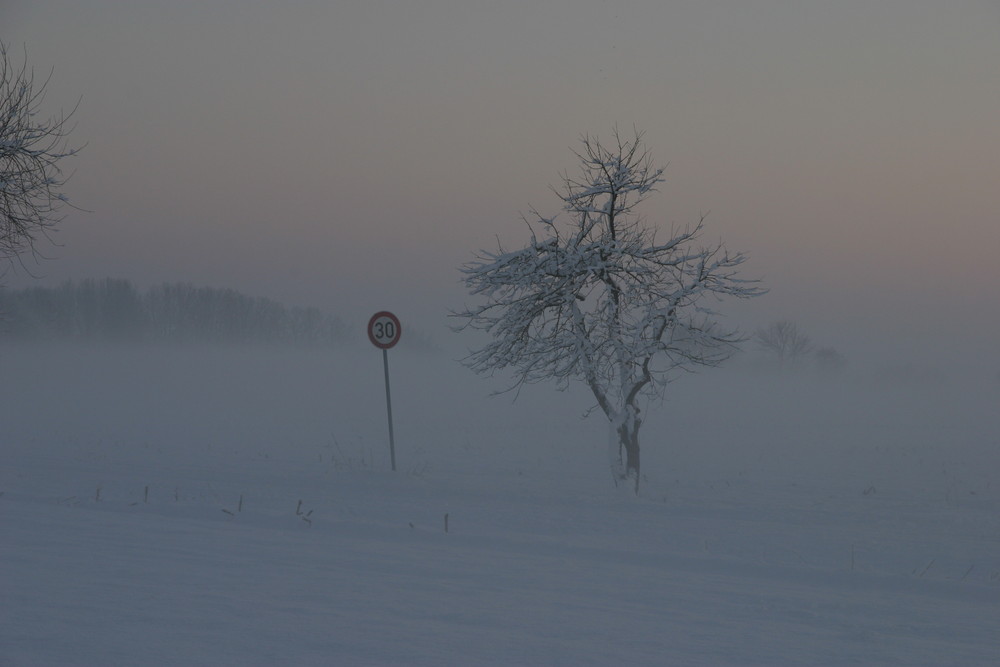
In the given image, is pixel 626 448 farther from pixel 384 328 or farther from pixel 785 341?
pixel 785 341

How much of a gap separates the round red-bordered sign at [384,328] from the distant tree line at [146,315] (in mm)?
87379

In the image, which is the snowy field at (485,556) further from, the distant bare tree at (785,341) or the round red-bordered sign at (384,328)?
the distant bare tree at (785,341)

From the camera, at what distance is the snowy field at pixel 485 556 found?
4367 millimetres

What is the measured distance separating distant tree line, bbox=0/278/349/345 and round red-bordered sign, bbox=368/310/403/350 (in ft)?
287

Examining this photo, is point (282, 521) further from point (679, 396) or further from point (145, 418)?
point (679, 396)

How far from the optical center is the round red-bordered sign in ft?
48.5

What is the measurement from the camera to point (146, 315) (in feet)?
348

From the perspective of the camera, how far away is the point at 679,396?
240 feet

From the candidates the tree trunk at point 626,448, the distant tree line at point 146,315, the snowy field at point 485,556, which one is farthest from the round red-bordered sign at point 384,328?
the distant tree line at point 146,315

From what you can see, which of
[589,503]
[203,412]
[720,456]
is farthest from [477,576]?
[203,412]

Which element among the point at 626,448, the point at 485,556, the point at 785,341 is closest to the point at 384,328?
the point at 626,448

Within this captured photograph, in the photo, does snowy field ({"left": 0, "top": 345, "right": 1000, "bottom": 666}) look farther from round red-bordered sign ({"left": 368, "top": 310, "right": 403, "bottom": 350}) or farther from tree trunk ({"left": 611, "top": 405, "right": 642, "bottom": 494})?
round red-bordered sign ({"left": 368, "top": 310, "right": 403, "bottom": 350})

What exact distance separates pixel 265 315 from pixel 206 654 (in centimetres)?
12144

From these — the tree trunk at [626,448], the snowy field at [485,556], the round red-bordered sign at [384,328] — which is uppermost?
the round red-bordered sign at [384,328]
